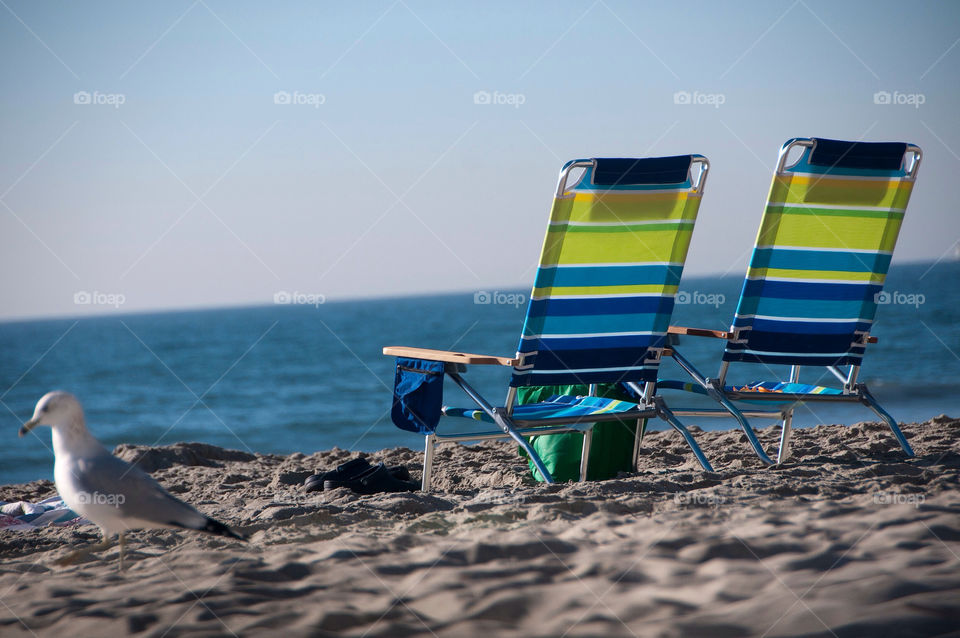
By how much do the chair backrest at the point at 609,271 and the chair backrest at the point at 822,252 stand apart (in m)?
0.38

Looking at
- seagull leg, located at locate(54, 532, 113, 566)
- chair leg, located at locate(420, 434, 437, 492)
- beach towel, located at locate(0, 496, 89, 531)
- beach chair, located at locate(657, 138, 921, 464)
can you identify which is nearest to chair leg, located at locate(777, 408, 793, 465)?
beach chair, located at locate(657, 138, 921, 464)

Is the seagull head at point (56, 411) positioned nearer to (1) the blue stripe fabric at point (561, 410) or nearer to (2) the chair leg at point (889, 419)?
(1) the blue stripe fabric at point (561, 410)

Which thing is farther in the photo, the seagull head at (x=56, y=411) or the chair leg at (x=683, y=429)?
the chair leg at (x=683, y=429)

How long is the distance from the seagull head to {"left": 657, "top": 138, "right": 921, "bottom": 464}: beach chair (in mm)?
2380

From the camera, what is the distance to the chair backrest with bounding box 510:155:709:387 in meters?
3.35

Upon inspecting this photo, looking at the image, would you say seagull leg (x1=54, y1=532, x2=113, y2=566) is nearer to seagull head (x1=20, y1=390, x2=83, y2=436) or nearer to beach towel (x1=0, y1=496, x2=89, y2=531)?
seagull head (x1=20, y1=390, x2=83, y2=436)

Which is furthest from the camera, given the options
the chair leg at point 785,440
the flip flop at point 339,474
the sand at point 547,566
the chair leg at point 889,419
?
the chair leg at point 785,440

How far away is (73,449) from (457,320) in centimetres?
3449

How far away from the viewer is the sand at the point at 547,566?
183 centimetres

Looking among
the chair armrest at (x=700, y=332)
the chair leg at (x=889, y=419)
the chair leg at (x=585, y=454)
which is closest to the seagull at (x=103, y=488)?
the chair leg at (x=585, y=454)

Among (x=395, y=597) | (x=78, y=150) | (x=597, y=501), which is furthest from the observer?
(x=78, y=150)

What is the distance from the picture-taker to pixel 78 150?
91.5ft

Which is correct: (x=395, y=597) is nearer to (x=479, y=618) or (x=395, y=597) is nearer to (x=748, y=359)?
(x=479, y=618)

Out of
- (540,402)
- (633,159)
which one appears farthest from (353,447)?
(633,159)
